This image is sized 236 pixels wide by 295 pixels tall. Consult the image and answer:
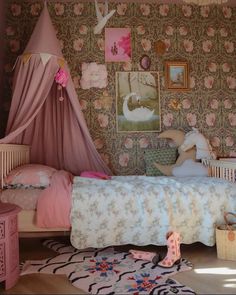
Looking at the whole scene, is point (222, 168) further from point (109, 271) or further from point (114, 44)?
point (114, 44)

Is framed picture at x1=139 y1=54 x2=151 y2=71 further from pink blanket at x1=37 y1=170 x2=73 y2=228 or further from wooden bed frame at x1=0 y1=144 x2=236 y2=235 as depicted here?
pink blanket at x1=37 y1=170 x2=73 y2=228

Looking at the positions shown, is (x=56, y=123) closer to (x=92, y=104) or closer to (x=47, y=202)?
(x=92, y=104)

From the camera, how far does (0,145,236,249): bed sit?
2896mm

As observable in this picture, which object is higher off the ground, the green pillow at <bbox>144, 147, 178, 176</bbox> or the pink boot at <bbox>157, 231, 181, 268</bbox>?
the green pillow at <bbox>144, 147, 178, 176</bbox>

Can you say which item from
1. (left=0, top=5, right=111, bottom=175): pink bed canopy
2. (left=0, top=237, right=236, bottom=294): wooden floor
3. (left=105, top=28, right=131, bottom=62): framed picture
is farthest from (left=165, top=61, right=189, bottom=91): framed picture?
(left=0, top=237, right=236, bottom=294): wooden floor

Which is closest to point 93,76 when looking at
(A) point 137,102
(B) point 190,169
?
(A) point 137,102

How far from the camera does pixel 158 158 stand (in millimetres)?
4203

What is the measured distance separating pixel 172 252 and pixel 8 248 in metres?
1.30

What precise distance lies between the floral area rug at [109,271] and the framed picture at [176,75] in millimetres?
2333

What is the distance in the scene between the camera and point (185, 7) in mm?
4457

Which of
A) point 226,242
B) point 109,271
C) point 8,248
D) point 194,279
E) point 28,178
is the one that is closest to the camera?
point 8,248

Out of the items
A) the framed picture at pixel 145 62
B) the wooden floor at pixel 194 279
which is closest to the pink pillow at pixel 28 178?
the wooden floor at pixel 194 279

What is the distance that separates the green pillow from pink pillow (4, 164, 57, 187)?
1455 mm

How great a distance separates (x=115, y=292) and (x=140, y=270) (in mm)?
443
